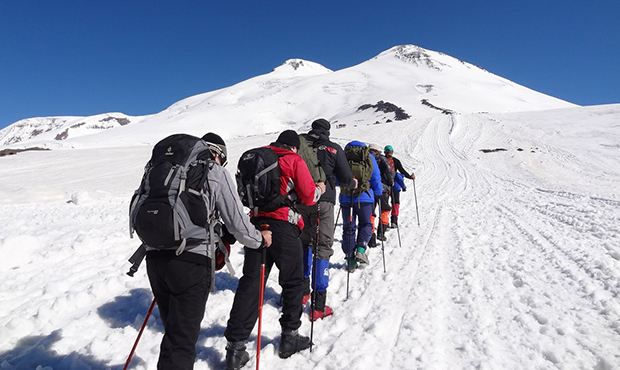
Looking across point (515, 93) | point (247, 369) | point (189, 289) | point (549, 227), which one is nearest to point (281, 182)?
point (189, 289)

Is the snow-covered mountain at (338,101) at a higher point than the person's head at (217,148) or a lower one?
higher

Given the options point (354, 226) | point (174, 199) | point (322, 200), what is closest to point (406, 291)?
point (354, 226)

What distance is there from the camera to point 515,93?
4451 inches

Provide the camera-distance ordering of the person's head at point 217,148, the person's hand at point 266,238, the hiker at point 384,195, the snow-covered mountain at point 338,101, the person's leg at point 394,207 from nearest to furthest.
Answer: the person's head at point 217,148 → the person's hand at point 266,238 → the hiker at point 384,195 → the person's leg at point 394,207 → the snow-covered mountain at point 338,101

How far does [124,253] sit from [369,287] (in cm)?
446

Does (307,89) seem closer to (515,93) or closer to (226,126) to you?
(226,126)

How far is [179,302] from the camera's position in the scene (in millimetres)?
2637

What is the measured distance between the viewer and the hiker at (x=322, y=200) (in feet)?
13.9

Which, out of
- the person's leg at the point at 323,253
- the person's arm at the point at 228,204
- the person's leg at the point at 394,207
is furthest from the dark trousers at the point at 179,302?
the person's leg at the point at 394,207

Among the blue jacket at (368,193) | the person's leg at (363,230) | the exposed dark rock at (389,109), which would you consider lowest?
the person's leg at (363,230)

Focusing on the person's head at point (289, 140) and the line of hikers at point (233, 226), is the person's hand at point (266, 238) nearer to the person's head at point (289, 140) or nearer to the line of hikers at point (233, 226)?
the line of hikers at point (233, 226)

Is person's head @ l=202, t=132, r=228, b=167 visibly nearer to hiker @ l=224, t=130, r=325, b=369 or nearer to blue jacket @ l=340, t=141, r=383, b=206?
hiker @ l=224, t=130, r=325, b=369

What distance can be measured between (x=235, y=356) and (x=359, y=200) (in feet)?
10.4

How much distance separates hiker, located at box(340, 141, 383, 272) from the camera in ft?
18.9
